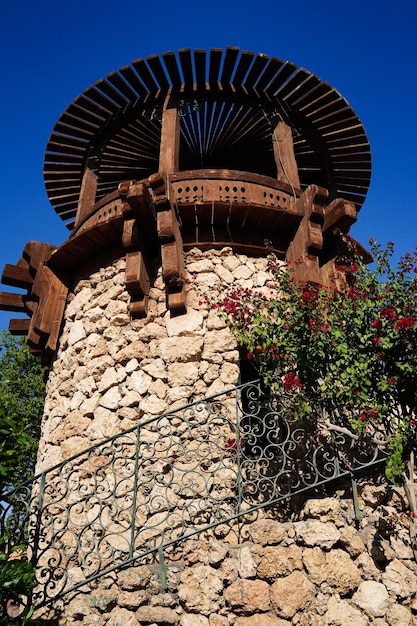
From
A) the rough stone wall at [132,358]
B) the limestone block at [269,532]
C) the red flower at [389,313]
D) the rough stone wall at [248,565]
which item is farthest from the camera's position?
the rough stone wall at [132,358]

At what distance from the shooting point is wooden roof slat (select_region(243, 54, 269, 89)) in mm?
7121

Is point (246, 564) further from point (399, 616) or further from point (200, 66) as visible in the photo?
point (200, 66)

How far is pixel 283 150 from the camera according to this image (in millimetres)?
7648

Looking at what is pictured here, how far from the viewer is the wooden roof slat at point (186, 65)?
6992 mm

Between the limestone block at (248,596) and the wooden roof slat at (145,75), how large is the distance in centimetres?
623

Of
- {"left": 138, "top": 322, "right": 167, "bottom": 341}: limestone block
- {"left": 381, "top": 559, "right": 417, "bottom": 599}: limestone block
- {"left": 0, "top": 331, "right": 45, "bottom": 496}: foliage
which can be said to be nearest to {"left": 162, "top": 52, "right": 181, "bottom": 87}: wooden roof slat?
{"left": 138, "top": 322, "right": 167, "bottom": 341}: limestone block

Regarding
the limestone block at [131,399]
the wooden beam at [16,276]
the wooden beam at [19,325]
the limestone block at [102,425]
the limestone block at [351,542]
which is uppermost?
the wooden beam at [16,276]

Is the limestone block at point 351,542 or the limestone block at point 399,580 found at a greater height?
the limestone block at point 351,542

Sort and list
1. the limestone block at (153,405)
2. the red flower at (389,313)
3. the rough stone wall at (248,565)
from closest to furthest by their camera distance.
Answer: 1. the rough stone wall at (248,565)
2. the red flower at (389,313)
3. the limestone block at (153,405)

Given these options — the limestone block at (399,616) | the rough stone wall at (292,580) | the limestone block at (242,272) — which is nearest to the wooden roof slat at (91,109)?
the limestone block at (242,272)

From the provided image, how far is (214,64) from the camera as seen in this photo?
7.16 metres

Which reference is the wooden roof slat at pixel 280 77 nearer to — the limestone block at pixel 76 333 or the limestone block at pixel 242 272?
the limestone block at pixel 242 272

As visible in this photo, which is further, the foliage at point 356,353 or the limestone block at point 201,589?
the foliage at point 356,353

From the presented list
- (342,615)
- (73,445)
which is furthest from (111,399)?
(342,615)
